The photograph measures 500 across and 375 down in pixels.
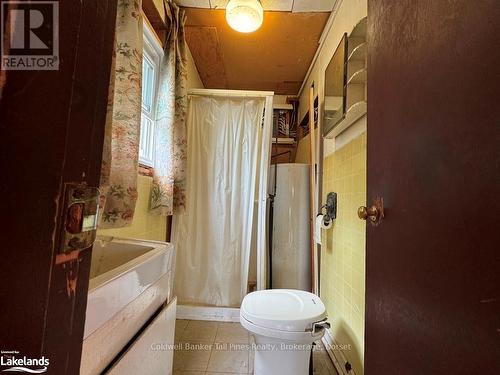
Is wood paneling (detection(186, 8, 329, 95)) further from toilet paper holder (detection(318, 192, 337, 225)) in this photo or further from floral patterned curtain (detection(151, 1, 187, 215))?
toilet paper holder (detection(318, 192, 337, 225))

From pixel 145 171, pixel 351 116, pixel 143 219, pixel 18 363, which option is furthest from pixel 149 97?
pixel 18 363

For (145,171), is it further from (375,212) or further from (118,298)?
(375,212)

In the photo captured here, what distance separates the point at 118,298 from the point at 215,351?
1.24 m

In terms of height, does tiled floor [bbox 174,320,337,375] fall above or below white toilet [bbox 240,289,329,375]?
below

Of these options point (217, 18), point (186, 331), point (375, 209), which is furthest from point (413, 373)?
point (217, 18)

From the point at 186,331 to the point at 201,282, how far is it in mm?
364

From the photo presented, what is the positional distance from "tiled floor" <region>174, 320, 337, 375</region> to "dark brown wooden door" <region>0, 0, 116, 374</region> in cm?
127

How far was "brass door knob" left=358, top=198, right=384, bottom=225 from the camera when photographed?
0.70 m

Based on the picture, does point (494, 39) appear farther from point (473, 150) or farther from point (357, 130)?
point (357, 130)

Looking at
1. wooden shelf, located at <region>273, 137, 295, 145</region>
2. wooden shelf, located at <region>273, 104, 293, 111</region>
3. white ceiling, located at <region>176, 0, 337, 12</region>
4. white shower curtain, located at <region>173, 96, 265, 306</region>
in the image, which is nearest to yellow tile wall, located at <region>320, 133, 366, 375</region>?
white shower curtain, located at <region>173, 96, 265, 306</region>

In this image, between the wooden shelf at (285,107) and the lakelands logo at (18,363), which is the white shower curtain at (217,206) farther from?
the lakelands logo at (18,363)

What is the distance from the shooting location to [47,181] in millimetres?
272

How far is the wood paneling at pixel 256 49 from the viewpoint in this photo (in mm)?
1879

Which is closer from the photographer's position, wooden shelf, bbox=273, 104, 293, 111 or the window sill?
the window sill
